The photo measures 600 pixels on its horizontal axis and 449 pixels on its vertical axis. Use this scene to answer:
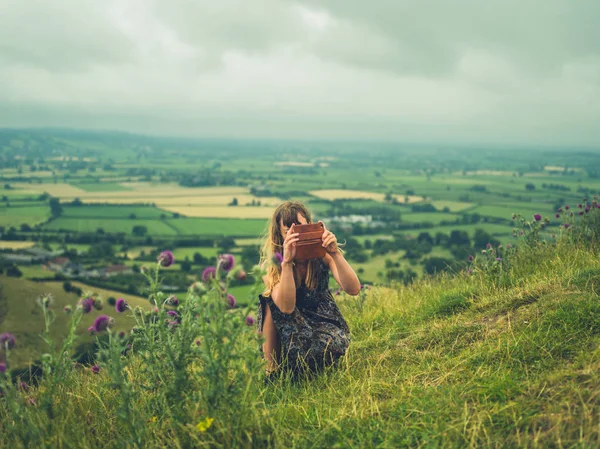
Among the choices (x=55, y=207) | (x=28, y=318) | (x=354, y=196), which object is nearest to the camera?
(x=28, y=318)

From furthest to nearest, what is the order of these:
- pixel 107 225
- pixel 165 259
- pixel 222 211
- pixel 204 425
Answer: pixel 222 211 → pixel 107 225 → pixel 165 259 → pixel 204 425

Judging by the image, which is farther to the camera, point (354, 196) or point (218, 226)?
point (354, 196)

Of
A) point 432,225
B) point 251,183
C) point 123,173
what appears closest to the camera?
point 432,225

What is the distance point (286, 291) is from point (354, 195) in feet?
218

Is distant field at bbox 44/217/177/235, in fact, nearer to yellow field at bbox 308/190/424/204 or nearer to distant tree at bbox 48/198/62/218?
distant tree at bbox 48/198/62/218

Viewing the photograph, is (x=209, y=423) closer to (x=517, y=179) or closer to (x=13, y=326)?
(x=13, y=326)

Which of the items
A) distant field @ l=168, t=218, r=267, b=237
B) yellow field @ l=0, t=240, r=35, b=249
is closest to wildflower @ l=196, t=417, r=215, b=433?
distant field @ l=168, t=218, r=267, b=237

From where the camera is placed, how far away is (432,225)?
43.8 m

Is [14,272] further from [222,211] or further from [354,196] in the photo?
[354,196]

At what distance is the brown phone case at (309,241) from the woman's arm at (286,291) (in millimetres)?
125

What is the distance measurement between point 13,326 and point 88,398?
14957 millimetres

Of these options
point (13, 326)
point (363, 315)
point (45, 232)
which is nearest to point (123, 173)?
point (45, 232)

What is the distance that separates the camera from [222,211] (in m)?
55.4

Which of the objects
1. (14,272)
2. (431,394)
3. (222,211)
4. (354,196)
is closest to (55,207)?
(222,211)
